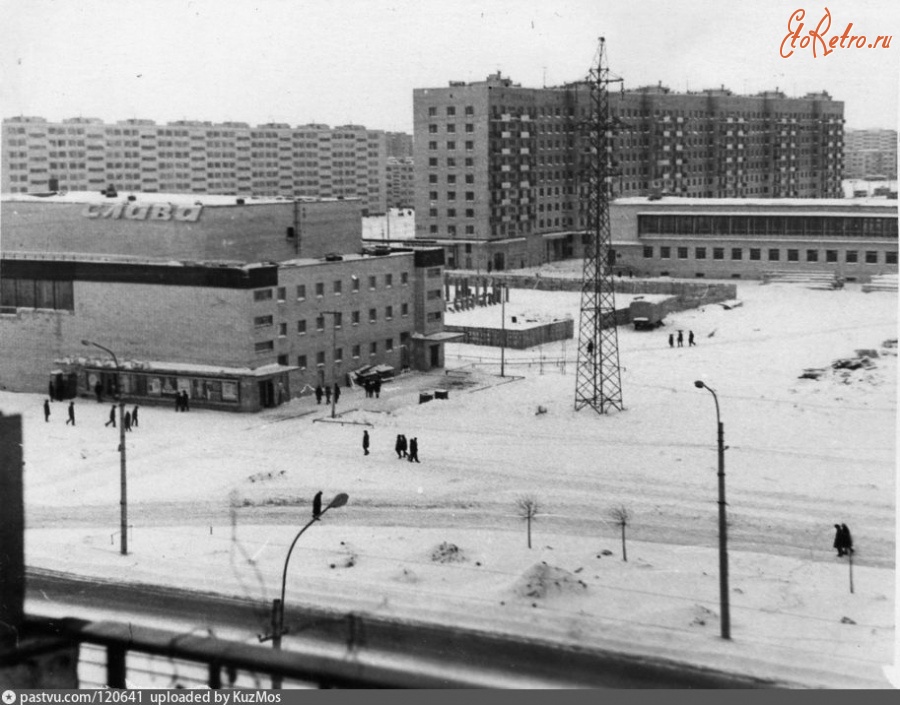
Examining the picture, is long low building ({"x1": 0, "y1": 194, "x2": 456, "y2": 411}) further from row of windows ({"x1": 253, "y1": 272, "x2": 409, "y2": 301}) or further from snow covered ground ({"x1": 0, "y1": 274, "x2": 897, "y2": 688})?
snow covered ground ({"x1": 0, "y1": 274, "x2": 897, "y2": 688})

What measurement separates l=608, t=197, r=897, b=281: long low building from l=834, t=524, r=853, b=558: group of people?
262 feet

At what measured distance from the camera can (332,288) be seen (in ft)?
213

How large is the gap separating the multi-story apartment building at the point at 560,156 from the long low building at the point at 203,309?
5137cm

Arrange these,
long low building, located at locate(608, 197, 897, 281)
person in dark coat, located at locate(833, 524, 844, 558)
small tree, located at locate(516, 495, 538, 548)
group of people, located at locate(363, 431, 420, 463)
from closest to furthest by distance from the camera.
A: person in dark coat, located at locate(833, 524, 844, 558)
small tree, located at locate(516, 495, 538, 548)
group of people, located at locate(363, 431, 420, 463)
long low building, located at locate(608, 197, 897, 281)

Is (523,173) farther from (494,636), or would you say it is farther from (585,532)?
(494,636)

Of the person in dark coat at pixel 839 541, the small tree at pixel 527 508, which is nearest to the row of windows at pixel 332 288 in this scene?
the small tree at pixel 527 508

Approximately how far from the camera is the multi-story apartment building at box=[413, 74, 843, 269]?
412 feet

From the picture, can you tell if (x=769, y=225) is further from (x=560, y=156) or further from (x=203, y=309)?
(x=203, y=309)

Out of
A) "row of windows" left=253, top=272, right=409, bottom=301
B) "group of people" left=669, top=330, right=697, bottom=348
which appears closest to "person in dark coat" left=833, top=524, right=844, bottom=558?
"row of windows" left=253, top=272, right=409, bottom=301

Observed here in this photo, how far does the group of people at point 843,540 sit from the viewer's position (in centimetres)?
3197

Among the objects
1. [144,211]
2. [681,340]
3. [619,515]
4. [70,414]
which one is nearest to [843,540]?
[619,515]

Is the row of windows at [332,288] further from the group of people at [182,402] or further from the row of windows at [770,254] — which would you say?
the row of windows at [770,254]

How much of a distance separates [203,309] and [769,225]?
69.2 meters

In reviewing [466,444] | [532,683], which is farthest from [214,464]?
[532,683]
